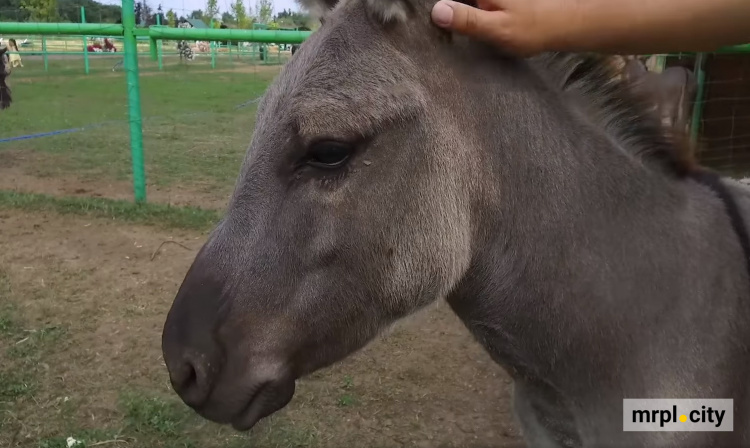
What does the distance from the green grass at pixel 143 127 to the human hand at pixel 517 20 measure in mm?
2031

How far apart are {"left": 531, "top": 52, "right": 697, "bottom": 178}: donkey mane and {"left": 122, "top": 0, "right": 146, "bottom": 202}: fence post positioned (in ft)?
20.8

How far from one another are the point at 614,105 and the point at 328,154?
944 mm

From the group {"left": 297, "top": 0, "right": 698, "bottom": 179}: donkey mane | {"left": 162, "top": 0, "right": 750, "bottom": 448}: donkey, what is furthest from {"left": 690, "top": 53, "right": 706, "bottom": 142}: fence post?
{"left": 162, "top": 0, "right": 750, "bottom": 448}: donkey

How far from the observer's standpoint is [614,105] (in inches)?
75.4

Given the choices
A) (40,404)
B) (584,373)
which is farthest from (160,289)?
(584,373)

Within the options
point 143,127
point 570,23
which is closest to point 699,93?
point 570,23

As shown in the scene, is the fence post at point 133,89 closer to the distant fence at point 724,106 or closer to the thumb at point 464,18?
the distant fence at point 724,106

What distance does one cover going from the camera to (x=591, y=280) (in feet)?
5.90

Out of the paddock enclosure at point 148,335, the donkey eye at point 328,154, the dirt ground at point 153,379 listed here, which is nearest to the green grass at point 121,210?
the paddock enclosure at point 148,335

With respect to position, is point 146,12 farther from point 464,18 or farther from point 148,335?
point 464,18

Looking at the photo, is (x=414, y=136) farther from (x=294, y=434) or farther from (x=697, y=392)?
(x=294, y=434)

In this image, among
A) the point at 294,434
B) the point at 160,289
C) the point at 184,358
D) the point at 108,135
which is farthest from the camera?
the point at 108,135

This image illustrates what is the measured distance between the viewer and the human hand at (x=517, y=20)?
157 centimetres

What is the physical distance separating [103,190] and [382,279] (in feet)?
25.1
